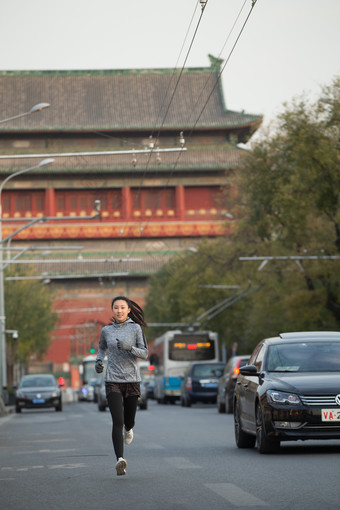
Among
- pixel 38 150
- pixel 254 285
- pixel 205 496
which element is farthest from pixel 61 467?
pixel 38 150

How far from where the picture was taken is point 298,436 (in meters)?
14.0

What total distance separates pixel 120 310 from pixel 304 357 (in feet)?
12.3

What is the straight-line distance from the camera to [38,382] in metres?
45.8

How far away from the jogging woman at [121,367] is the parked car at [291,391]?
2.44 m

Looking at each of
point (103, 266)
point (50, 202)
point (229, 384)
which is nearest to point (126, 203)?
point (103, 266)

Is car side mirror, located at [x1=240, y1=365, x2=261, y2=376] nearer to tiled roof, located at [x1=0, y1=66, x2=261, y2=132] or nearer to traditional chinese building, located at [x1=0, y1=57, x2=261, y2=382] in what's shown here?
tiled roof, located at [x1=0, y1=66, x2=261, y2=132]

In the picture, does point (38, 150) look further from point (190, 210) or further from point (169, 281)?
point (169, 281)

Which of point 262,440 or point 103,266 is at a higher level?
point 103,266

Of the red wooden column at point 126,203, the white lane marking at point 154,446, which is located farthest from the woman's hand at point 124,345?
the red wooden column at point 126,203

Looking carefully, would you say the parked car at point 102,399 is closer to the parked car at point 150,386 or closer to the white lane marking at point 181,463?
the white lane marking at point 181,463

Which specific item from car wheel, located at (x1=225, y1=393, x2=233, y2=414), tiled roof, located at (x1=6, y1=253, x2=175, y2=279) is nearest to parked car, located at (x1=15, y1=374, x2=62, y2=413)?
car wheel, located at (x1=225, y1=393, x2=233, y2=414)

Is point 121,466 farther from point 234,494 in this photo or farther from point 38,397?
point 38,397

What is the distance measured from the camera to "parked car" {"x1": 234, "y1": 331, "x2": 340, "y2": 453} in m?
13.9

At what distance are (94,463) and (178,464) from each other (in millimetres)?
1142
